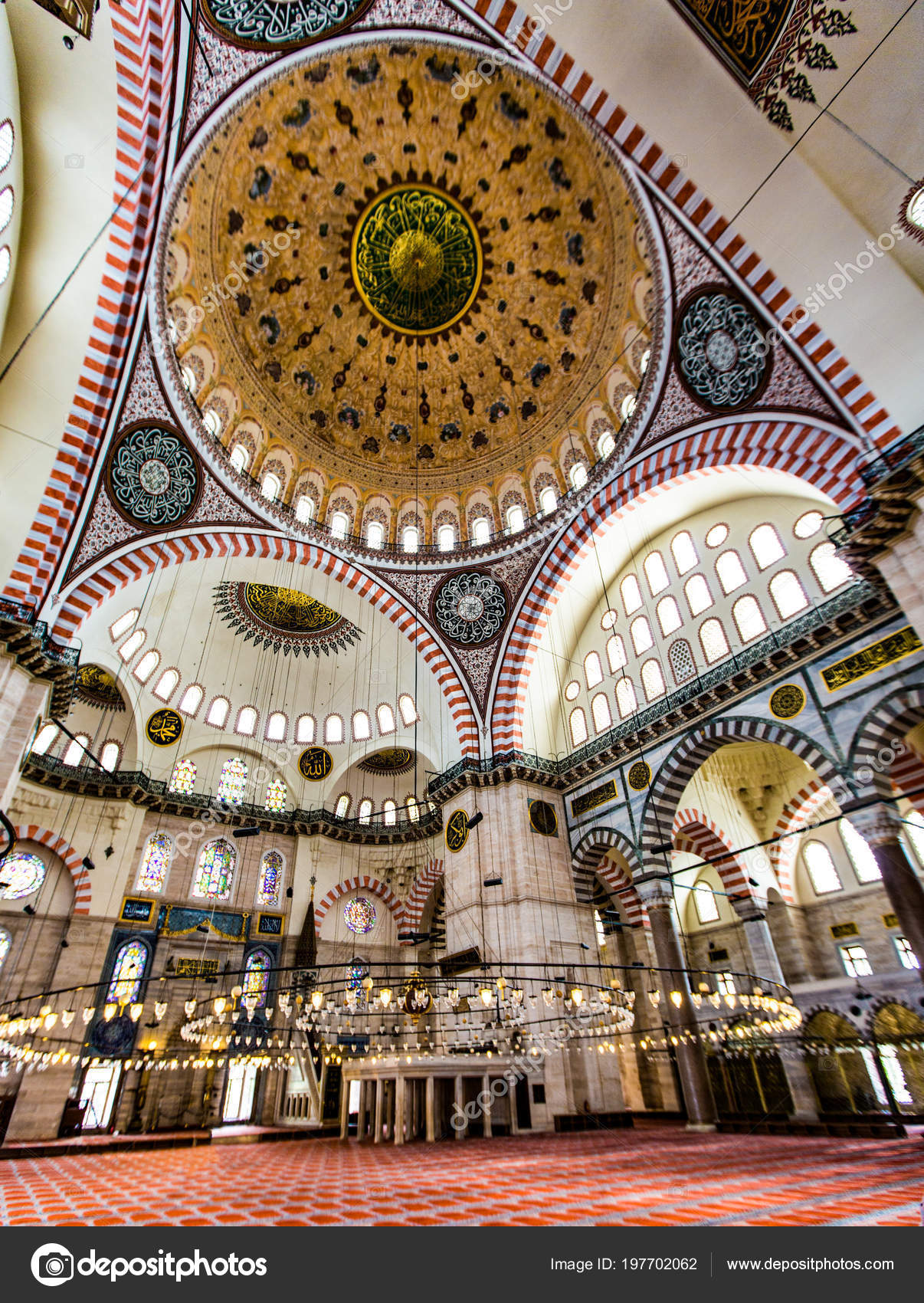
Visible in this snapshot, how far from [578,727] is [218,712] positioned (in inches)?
382

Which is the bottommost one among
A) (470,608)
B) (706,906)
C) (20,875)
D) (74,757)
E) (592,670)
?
(706,906)

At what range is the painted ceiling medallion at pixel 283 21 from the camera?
9297 millimetres

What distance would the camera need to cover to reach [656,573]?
14234 mm

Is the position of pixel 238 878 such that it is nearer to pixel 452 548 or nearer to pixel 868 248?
pixel 452 548

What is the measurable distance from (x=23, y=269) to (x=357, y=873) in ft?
50.1

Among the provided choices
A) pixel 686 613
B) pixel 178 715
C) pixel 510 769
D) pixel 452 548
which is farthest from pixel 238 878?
pixel 686 613

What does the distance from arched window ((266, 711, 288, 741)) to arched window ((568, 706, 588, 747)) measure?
828cm

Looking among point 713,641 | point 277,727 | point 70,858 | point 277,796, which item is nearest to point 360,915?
point 277,796

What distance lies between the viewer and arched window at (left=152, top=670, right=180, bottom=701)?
16.6 m

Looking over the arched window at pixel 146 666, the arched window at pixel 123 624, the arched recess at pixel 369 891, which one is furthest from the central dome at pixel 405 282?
the arched recess at pixel 369 891

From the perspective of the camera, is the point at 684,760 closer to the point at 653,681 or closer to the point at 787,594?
the point at 653,681

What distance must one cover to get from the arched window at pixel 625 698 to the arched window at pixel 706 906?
236 inches

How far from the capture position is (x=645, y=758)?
42.3ft

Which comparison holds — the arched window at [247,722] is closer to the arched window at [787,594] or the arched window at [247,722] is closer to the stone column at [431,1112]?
the stone column at [431,1112]
